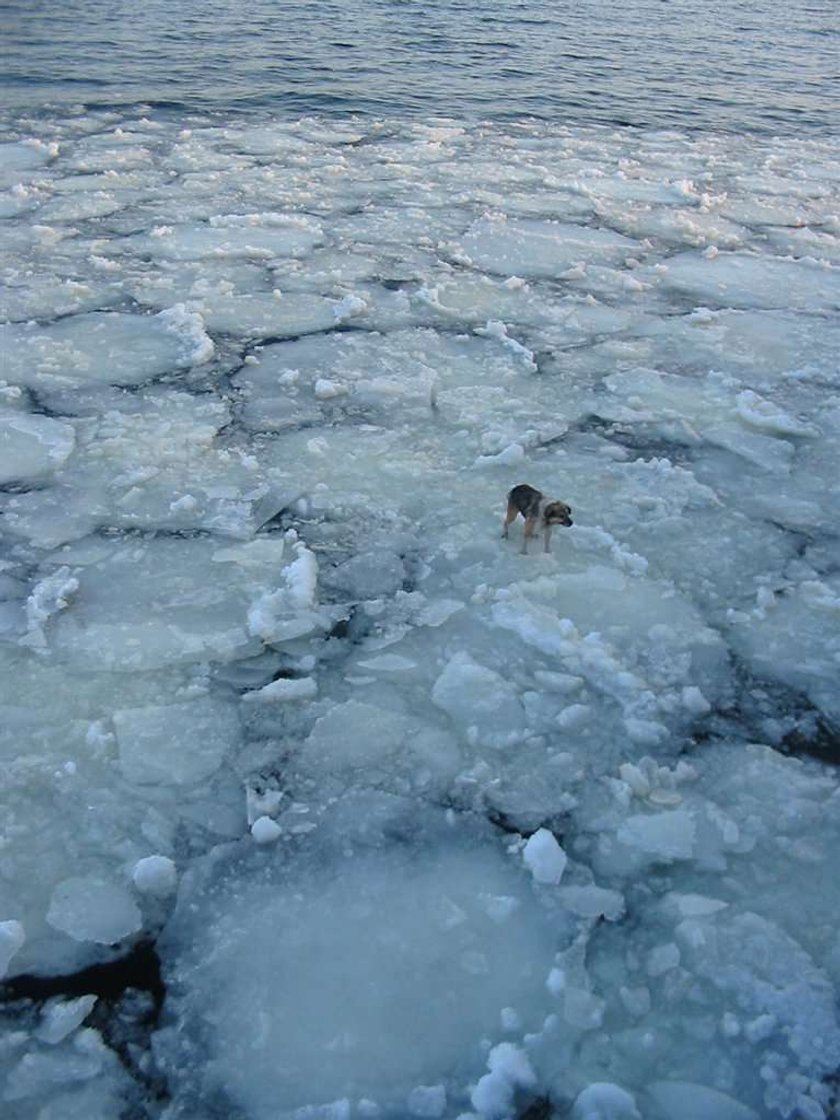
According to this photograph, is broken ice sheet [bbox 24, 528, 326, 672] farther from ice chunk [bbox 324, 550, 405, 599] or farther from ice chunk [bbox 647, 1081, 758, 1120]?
ice chunk [bbox 647, 1081, 758, 1120]

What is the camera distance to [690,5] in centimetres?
1305

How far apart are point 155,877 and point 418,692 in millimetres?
684

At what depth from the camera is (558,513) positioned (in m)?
2.42

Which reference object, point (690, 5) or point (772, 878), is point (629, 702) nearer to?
point (772, 878)

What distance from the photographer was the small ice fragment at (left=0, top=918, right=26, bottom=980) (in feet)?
5.06

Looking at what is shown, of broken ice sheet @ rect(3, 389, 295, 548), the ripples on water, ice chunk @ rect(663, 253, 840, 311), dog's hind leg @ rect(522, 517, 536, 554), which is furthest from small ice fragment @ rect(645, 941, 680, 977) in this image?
the ripples on water

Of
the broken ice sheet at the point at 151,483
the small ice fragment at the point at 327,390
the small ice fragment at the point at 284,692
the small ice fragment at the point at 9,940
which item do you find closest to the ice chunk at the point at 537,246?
the small ice fragment at the point at 327,390

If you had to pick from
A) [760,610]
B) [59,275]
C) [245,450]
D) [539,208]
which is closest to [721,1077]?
[760,610]

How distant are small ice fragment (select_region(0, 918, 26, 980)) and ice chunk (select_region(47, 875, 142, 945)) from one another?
2.0 inches

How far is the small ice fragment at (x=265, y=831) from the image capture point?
1749 millimetres

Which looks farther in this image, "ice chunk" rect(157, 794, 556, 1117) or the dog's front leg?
the dog's front leg

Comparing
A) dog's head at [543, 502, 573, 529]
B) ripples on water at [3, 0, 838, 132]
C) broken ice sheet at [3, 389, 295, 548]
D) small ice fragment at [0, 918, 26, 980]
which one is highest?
ripples on water at [3, 0, 838, 132]

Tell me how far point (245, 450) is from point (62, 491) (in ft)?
1.82

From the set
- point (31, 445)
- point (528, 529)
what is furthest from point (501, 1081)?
point (31, 445)
